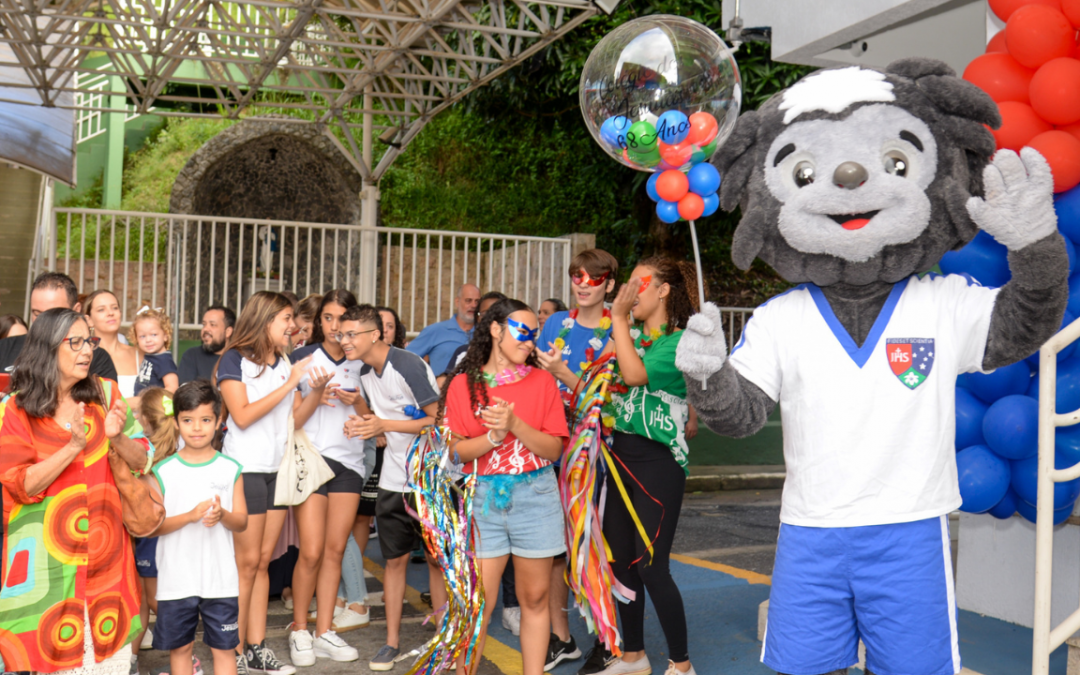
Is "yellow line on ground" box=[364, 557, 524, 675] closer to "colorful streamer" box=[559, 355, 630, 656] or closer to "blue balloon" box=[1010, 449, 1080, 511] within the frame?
"colorful streamer" box=[559, 355, 630, 656]

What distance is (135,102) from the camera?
11.0m

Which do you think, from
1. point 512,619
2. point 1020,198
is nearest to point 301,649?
point 512,619

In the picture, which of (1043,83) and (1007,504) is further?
(1007,504)

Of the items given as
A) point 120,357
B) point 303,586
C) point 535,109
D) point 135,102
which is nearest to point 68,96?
point 135,102

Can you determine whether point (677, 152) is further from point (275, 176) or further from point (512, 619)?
point (275, 176)

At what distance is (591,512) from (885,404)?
5.23 ft

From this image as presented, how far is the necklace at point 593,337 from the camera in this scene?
408 cm

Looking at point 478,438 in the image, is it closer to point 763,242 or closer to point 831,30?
point 763,242

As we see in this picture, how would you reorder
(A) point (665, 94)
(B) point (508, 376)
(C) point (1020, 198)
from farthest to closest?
(B) point (508, 376), (A) point (665, 94), (C) point (1020, 198)

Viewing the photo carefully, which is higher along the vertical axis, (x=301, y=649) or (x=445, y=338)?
(x=445, y=338)

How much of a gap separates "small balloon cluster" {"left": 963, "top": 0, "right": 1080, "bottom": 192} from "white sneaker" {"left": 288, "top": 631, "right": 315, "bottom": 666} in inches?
134

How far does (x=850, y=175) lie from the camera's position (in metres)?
2.42

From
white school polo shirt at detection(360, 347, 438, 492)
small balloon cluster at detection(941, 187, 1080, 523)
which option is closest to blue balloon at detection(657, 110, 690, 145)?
small balloon cluster at detection(941, 187, 1080, 523)

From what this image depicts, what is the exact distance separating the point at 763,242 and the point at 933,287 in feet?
1.54
